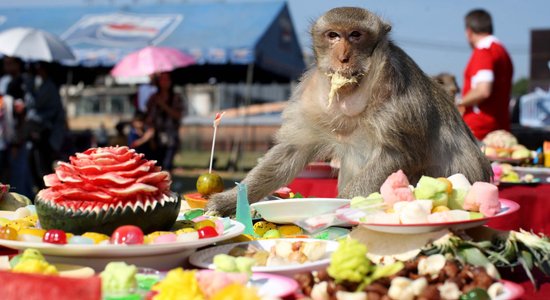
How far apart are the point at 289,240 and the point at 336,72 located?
910 millimetres

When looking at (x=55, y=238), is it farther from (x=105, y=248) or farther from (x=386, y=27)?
(x=386, y=27)

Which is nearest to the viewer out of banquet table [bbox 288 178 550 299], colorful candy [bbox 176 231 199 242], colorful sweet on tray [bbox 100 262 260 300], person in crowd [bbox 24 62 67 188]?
colorful sweet on tray [bbox 100 262 260 300]

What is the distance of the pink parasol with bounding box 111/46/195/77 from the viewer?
10266 millimetres

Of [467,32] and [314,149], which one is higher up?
[467,32]

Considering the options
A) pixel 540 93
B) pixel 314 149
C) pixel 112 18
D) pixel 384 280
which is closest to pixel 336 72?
pixel 314 149

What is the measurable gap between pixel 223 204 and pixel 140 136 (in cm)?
772

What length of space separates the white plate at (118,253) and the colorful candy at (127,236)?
0.8 inches

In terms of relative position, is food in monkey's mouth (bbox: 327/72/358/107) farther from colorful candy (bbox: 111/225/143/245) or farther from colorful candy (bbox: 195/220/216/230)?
colorful candy (bbox: 111/225/143/245)

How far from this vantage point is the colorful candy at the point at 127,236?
1.45 metres

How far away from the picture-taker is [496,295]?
128cm

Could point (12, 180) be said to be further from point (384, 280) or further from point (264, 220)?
point (384, 280)

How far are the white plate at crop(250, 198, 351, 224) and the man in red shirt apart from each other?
9.93ft

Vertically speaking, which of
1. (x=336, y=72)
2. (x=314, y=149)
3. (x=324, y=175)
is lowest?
(x=324, y=175)

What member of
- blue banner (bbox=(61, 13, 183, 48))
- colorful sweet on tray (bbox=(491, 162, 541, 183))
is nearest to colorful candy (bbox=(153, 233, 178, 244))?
colorful sweet on tray (bbox=(491, 162, 541, 183))
